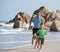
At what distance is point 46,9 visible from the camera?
2399 inches

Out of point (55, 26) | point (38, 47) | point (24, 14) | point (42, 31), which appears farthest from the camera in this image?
point (24, 14)

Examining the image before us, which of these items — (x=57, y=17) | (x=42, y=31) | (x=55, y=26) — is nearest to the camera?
(x=42, y=31)

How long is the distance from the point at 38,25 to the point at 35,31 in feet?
0.95

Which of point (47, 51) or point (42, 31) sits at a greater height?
point (42, 31)

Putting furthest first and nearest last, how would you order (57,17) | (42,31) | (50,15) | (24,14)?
(24,14), (50,15), (57,17), (42,31)

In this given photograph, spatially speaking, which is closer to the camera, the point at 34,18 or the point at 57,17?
the point at 34,18

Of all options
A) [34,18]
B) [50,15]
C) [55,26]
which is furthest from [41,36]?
[50,15]

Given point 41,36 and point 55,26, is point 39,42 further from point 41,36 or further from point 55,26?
point 55,26

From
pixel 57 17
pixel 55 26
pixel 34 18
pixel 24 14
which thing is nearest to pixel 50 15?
pixel 57 17

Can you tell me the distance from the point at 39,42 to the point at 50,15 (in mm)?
44000

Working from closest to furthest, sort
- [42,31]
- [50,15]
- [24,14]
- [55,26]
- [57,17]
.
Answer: [42,31] → [55,26] → [57,17] → [50,15] → [24,14]

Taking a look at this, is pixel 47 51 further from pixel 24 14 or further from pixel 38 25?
pixel 24 14

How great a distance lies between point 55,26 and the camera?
1287 inches

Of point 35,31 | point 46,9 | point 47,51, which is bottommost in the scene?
point 47,51
